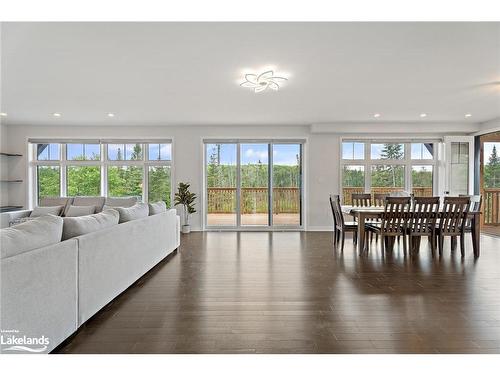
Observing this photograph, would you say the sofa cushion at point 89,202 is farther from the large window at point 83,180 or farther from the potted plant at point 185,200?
the potted plant at point 185,200

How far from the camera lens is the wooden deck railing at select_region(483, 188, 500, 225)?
7.42 meters

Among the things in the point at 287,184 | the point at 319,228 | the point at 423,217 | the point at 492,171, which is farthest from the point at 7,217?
the point at 492,171

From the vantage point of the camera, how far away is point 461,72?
366cm

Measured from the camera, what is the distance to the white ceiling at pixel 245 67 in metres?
2.68

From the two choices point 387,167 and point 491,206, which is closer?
point 387,167

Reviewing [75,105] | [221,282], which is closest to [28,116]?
[75,105]

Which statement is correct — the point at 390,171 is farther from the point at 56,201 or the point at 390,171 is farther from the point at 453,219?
the point at 56,201

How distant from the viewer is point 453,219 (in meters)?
4.36

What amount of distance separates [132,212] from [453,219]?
462 cm

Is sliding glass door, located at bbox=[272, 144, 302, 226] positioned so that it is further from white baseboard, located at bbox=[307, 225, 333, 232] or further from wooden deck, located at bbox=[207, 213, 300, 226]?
white baseboard, located at bbox=[307, 225, 333, 232]

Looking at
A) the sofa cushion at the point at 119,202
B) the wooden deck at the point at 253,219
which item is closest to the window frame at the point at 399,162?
the wooden deck at the point at 253,219

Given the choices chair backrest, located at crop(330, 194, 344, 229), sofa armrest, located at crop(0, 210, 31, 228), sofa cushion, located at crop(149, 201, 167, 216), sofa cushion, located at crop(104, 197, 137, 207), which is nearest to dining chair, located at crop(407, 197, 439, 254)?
chair backrest, located at crop(330, 194, 344, 229)

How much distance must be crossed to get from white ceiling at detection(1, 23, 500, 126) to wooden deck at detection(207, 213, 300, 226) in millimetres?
2557
